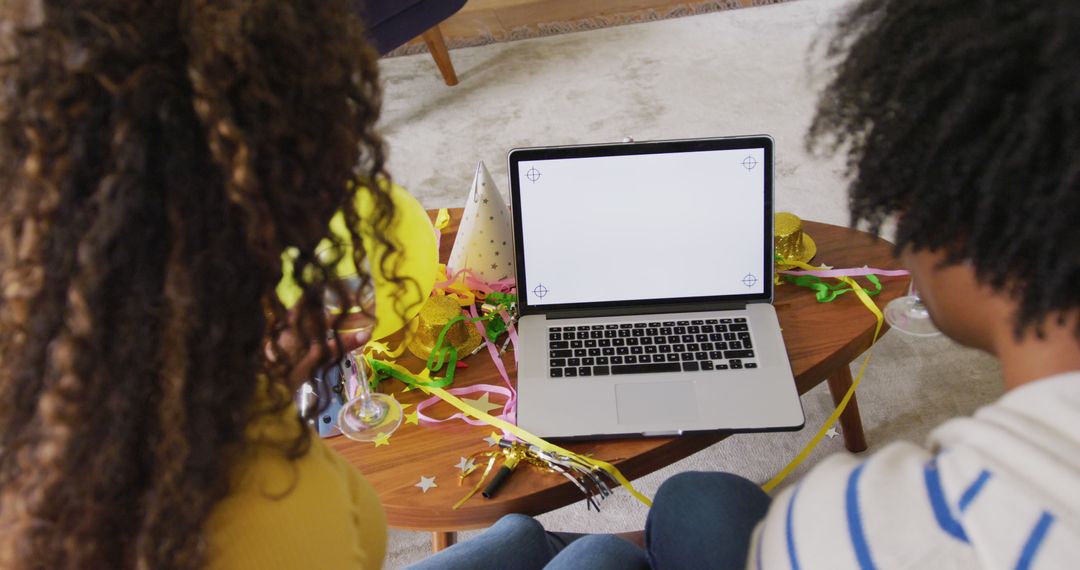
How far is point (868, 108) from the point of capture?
0.60 metres

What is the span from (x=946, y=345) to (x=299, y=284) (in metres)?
1.42

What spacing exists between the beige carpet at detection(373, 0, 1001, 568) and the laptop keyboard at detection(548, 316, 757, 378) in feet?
→ 1.69

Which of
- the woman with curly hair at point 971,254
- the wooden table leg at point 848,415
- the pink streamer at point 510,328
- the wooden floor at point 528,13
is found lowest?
the wooden table leg at point 848,415

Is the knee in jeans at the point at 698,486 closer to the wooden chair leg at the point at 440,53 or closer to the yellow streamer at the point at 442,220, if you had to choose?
the yellow streamer at the point at 442,220

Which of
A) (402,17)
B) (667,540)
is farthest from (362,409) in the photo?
(402,17)

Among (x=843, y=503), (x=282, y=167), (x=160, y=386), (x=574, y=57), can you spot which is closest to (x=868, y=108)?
(x=843, y=503)

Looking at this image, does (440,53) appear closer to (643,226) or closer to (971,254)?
(643,226)

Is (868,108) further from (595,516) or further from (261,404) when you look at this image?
(595,516)

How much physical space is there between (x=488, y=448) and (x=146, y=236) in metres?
0.47

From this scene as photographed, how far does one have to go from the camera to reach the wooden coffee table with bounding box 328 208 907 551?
0.81 meters

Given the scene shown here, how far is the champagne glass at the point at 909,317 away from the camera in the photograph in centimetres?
100

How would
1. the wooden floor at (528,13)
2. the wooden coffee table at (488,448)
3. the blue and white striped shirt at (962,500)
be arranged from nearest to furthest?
the blue and white striped shirt at (962,500) → the wooden coffee table at (488,448) → the wooden floor at (528,13)

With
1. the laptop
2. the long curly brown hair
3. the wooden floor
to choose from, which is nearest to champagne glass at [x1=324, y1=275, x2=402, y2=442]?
the laptop

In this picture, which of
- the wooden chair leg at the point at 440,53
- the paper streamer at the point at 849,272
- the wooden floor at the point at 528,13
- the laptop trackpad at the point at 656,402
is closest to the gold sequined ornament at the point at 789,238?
the paper streamer at the point at 849,272
